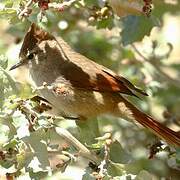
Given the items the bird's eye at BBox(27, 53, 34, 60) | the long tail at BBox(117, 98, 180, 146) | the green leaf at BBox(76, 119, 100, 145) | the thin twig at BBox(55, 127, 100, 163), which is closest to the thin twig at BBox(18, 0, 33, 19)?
the thin twig at BBox(55, 127, 100, 163)

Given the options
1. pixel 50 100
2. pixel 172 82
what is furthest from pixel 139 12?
pixel 172 82

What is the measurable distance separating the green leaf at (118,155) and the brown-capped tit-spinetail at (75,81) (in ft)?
1.57

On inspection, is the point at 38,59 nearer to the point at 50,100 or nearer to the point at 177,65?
the point at 50,100

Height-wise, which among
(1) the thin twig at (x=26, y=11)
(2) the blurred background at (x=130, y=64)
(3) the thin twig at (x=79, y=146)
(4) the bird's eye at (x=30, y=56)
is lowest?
(2) the blurred background at (x=130, y=64)

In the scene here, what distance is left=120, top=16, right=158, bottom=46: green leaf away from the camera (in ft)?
12.1

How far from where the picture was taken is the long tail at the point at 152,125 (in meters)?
3.42

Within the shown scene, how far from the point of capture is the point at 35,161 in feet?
9.40

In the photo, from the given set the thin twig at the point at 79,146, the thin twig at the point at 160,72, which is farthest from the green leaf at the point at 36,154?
the thin twig at the point at 160,72

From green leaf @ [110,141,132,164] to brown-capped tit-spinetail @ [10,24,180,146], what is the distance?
0.48 meters

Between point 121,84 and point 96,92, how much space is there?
0.62ft

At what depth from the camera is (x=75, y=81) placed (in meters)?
3.68

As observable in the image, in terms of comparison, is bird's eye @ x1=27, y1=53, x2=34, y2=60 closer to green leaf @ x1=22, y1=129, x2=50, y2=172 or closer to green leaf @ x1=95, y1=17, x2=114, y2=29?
green leaf @ x1=95, y1=17, x2=114, y2=29

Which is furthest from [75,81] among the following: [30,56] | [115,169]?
[115,169]

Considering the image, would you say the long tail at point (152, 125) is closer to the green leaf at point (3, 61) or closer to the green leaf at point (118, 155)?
the green leaf at point (118, 155)
